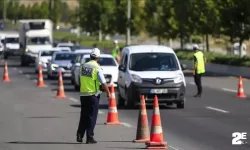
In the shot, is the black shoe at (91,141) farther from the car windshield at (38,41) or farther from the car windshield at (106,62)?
the car windshield at (38,41)

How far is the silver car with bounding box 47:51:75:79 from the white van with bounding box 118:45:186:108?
599 inches

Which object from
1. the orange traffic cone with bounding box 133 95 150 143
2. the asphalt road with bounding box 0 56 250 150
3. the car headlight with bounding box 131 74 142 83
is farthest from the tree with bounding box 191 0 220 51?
the orange traffic cone with bounding box 133 95 150 143

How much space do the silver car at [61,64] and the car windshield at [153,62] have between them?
1563 cm

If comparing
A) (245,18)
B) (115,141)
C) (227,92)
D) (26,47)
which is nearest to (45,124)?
(115,141)

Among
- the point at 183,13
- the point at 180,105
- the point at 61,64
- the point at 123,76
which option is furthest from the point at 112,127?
the point at 183,13

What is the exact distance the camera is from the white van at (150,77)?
877 inches

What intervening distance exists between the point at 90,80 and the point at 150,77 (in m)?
7.78

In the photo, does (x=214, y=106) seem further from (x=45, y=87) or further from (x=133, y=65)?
(x=45, y=87)

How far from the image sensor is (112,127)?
58.2 ft

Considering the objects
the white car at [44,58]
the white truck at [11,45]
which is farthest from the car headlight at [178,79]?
the white truck at [11,45]

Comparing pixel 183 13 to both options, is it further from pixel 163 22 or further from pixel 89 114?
pixel 89 114

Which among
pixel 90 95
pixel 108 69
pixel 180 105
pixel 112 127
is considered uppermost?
pixel 90 95

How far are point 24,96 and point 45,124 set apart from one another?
10.0 m

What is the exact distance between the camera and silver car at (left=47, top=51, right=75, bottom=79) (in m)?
38.9
